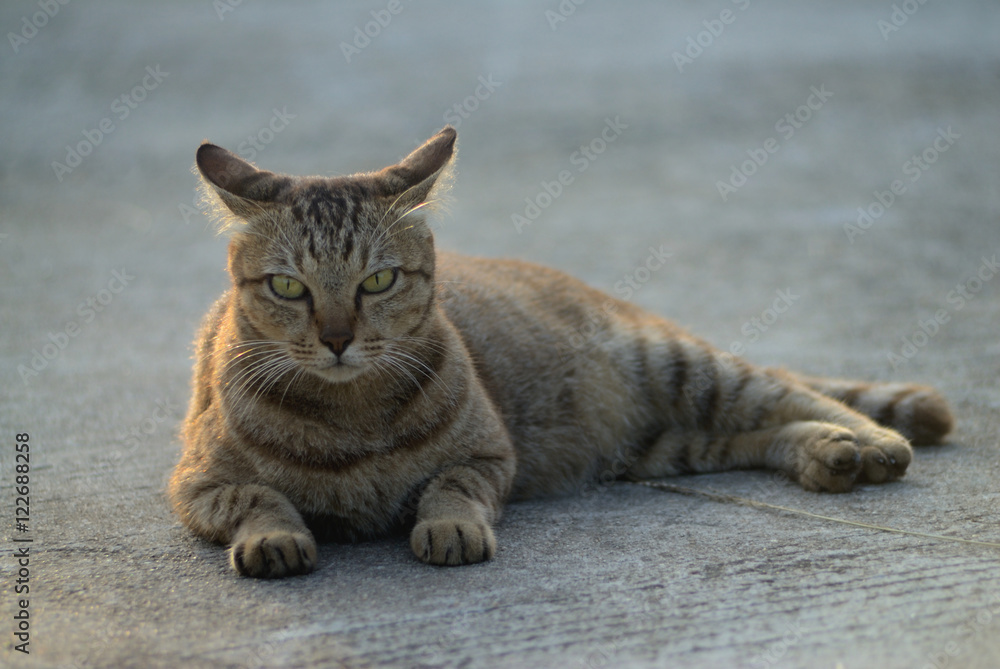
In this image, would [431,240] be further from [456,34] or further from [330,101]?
[456,34]

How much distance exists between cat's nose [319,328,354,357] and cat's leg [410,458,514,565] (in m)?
0.60

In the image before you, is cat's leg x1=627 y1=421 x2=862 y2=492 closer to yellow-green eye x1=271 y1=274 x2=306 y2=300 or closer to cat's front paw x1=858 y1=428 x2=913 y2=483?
cat's front paw x1=858 y1=428 x2=913 y2=483

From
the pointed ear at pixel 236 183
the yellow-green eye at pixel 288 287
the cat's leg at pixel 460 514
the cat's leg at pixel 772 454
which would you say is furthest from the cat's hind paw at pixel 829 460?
the pointed ear at pixel 236 183

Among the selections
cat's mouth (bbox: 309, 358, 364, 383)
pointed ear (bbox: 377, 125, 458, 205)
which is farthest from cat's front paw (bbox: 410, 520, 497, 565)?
pointed ear (bbox: 377, 125, 458, 205)

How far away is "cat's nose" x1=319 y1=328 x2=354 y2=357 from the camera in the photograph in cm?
285

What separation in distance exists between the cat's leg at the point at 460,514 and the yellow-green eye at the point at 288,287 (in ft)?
2.56

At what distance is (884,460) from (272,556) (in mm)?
2286

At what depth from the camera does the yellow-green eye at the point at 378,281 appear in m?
3.02

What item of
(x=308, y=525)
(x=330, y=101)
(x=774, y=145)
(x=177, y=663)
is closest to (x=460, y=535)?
(x=308, y=525)

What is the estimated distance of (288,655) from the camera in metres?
2.27

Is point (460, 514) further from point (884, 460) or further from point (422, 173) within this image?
point (884, 460)

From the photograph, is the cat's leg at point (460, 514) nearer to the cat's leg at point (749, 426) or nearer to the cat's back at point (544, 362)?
the cat's back at point (544, 362)

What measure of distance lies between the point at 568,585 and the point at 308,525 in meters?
0.95

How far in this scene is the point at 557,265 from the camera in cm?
772
